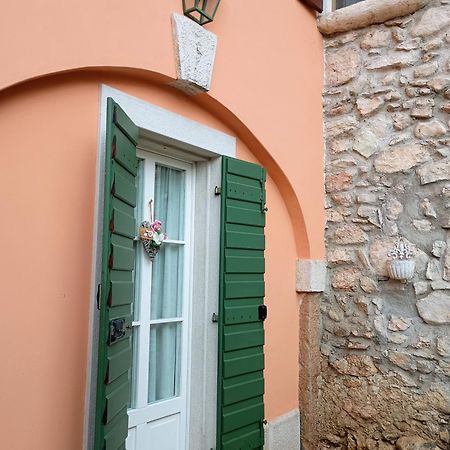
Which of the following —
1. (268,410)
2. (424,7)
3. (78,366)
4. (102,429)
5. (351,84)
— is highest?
(424,7)

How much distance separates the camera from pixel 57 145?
2.13 metres

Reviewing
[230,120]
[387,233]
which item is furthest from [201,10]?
[387,233]

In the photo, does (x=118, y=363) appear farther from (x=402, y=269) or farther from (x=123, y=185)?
(x=402, y=269)

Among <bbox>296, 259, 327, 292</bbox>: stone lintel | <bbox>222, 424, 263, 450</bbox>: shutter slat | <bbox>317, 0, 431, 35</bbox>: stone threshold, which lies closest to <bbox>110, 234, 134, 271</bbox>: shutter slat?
<bbox>222, 424, 263, 450</bbox>: shutter slat

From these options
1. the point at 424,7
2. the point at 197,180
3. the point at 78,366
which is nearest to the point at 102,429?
the point at 78,366

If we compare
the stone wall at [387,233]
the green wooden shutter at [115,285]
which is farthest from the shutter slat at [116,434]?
the stone wall at [387,233]

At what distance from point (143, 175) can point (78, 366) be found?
116 centimetres

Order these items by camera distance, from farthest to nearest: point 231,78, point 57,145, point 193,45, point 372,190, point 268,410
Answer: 1. point 372,190
2. point 268,410
3. point 231,78
4. point 193,45
5. point 57,145

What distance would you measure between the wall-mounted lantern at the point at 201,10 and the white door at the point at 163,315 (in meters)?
0.83

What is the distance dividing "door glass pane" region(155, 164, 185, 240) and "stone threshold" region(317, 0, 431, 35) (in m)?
1.93

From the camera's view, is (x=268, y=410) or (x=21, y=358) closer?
(x=21, y=358)

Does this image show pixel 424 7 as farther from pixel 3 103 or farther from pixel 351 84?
pixel 3 103

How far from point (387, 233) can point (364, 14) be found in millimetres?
1743

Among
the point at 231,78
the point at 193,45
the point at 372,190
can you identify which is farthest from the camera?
the point at 372,190
